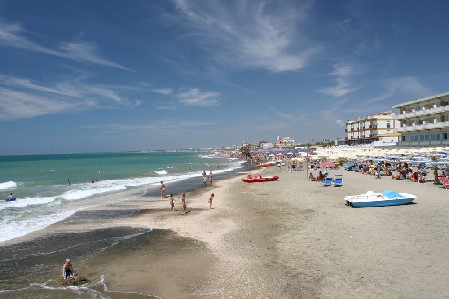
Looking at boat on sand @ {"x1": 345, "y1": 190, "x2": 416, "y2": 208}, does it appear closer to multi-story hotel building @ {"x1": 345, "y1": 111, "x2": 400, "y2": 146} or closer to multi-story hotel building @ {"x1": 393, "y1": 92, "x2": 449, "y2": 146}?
multi-story hotel building @ {"x1": 393, "y1": 92, "x2": 449, "y2": 146}

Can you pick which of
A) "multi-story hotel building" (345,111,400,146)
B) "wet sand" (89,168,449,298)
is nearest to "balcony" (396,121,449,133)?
"multi-story hotel building" (345,111,400,146)

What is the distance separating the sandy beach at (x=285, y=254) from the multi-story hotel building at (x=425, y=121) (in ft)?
97.6

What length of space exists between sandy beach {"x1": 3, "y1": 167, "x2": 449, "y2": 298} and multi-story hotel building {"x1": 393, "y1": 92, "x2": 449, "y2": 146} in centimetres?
2974

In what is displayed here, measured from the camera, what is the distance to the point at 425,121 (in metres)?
47.0

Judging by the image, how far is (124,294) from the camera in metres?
8.57

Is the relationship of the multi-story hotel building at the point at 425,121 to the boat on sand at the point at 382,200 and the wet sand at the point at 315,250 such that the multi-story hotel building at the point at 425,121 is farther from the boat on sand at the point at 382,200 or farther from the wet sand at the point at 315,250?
the boat on sand at the point at 382,200

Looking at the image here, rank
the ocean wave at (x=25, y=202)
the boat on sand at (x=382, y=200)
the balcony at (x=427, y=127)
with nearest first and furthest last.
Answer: the boat on sand at (x=382, y=200) → the ocean wave at (x=25, y=202) → the balcony at (x=427, y=127)

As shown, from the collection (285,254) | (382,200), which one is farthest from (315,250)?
(382,200)

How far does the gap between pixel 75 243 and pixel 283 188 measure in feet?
57.2

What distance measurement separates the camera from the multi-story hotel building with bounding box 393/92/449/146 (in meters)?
42.2

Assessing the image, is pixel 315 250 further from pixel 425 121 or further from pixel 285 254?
pixel 425 121

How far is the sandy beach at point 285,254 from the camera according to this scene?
8.28 m

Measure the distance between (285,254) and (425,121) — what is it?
4635cm

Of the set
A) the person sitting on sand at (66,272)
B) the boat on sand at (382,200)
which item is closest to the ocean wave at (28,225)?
the person sitting on sand at (66,272)
